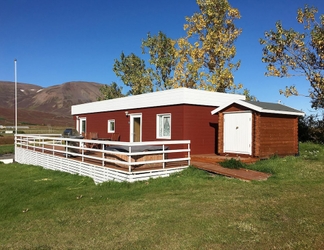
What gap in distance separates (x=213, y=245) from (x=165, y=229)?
0.92 meters

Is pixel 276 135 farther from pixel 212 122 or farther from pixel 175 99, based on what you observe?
pixel 175 99

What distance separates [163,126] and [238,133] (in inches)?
128

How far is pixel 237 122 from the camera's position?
1101cm

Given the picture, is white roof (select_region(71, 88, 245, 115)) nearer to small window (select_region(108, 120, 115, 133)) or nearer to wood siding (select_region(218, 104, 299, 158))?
small window (select_region(108, 120, 115, 133))

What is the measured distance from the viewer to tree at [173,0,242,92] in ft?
68.7

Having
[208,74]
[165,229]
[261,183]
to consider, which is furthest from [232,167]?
[208,74]

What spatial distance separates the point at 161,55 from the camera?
87.8 ft

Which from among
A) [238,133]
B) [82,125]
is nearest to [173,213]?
[238,133]

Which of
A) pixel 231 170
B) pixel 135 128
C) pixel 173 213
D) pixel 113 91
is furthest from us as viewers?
pixel 113 91

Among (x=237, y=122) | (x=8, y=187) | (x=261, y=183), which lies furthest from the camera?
(x=237, y=122)

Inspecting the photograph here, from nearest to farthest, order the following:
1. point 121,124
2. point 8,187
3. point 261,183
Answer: point 261,183 → point 8,187 → point 121,124

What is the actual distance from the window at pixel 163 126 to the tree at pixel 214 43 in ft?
30.6

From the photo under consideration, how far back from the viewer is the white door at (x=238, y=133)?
10586mm

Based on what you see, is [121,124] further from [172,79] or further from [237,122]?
[172,79]
